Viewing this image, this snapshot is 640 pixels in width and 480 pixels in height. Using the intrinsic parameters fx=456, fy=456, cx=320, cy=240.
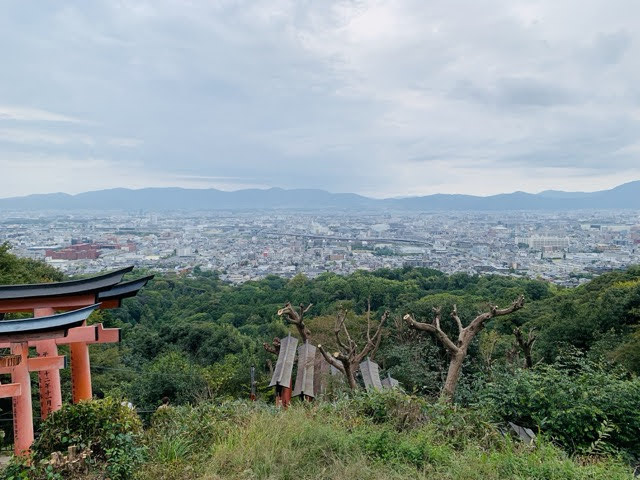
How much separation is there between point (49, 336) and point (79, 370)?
1311 millimetres

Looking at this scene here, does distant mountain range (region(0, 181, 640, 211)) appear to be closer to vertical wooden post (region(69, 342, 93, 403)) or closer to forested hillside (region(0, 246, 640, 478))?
forested hillside (region(0, 246, 640, 478))

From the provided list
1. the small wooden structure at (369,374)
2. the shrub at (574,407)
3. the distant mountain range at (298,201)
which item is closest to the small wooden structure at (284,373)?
the small wooden structure at (369,374)

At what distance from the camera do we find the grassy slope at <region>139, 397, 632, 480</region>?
10.1 feet

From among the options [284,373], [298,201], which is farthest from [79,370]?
[298,201]

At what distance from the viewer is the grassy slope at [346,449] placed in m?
3.09

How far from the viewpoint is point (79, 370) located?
4.86 metres

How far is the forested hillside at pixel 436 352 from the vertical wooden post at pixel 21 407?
1.15m

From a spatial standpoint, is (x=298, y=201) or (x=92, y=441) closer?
(x=92, y=441)

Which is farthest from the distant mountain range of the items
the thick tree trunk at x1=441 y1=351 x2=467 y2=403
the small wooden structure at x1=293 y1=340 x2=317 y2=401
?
the thick tree trunk at x1=441 y1=351 x2=467 y2=403

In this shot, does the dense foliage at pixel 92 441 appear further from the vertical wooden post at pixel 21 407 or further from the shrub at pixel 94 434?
the vertical wooden post at pixel 21 407

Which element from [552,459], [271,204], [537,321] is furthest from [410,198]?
[552,459]

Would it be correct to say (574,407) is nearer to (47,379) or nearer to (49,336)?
(49,336)

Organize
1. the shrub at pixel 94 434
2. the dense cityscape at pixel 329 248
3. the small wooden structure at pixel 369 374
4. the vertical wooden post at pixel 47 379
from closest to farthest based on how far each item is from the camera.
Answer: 1. the shrub at pixel 94 434
2. the vertical wooden post at pixel 47 379
3. the small wooden structure at pixel 369 374
4. the dense cityscape at pixel 329 248

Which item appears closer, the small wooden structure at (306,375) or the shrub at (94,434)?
the shrub at (94,434)
